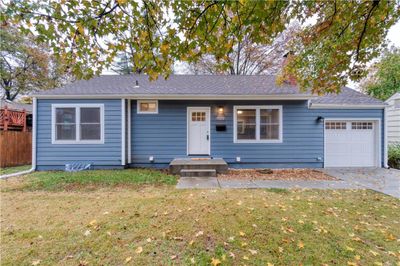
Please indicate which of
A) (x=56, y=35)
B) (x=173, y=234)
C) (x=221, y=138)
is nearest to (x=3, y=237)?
(x=173, y=234)

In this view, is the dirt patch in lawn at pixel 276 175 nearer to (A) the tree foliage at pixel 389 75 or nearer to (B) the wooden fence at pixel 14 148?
(B) the wooden fence at pixel 14 148

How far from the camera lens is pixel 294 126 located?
27.7ft

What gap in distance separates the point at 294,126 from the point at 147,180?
236 inches

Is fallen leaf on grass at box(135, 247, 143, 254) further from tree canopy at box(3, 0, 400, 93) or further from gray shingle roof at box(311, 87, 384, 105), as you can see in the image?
gray shingle roof at box(311, 87, 384, 105)

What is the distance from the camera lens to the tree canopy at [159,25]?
2.88 m

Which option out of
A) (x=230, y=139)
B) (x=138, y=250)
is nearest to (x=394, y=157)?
(x=230, y=139)

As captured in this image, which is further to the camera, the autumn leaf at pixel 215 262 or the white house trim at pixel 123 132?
the white house trim at pixel 123 132

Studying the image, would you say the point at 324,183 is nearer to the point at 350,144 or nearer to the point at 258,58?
the point at 350,144

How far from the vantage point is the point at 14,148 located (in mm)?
9375

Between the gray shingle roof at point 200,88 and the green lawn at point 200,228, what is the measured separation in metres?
4.19

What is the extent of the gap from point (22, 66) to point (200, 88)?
17.6 m

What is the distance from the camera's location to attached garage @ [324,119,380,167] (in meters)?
8.59

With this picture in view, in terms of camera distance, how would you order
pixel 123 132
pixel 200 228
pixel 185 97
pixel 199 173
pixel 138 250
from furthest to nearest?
pixel 185 97 < pixel 123 132 < pixel 199 173 < pixel 200 228 < pixel 138 250

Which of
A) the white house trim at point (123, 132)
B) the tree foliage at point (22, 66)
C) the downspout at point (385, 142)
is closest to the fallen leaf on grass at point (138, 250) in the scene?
the white house trim at point (123, 132)
